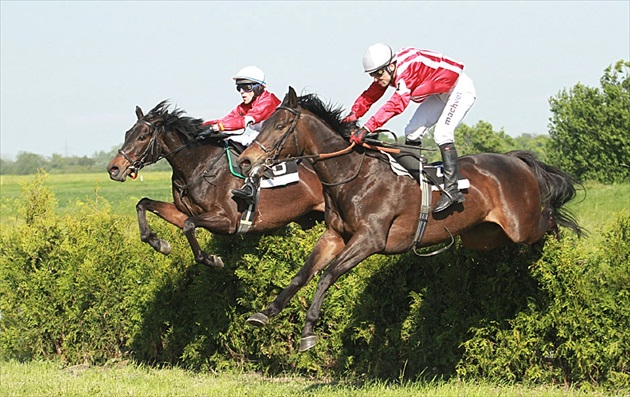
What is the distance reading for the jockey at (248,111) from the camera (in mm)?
8195

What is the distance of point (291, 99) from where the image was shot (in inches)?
243

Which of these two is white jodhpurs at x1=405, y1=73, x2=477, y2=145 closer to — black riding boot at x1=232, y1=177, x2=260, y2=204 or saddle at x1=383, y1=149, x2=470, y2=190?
saddle at x1=383, y1=149, x2=470, y2=190

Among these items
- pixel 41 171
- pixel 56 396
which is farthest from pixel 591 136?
pixel 56 396

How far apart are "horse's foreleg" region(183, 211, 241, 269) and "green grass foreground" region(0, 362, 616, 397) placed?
46.3 inches

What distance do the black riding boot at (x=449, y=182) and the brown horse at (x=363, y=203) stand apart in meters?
0.10

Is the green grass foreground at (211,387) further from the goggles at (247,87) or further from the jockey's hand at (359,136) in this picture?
the goggles at (247,87)

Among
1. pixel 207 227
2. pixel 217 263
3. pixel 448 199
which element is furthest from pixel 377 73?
pixel 217 263

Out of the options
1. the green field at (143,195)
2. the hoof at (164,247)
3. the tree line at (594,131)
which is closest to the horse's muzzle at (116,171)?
the hoof at (164,247)

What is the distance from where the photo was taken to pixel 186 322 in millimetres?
8805

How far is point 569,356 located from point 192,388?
3302 mm

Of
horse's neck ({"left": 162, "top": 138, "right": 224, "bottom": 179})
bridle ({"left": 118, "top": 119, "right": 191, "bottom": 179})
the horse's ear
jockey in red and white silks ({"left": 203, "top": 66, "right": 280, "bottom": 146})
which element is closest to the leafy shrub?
the horse's ear

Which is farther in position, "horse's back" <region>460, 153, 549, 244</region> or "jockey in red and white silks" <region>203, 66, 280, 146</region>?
"jockey in red and white silks" <region>203, 66, 280, 146</region>

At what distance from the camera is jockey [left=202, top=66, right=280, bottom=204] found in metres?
8.20

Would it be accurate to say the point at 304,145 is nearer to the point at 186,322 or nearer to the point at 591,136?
the point at 186,322
